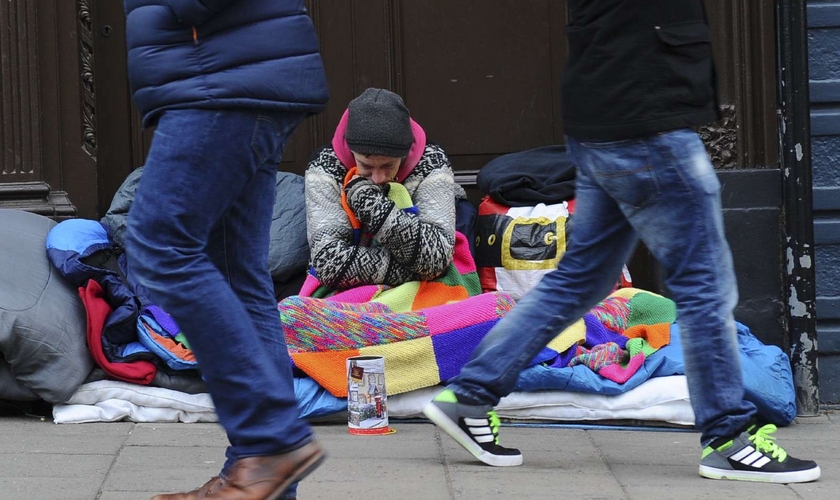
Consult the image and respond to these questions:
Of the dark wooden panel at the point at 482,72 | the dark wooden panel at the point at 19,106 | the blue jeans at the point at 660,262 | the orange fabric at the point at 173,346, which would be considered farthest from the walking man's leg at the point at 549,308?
the dark wooden panel at the point at 19,106

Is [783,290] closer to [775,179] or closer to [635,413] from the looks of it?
[775,179]

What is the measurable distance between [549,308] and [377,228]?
125 centimetres

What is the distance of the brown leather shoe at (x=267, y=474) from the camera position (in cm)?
228

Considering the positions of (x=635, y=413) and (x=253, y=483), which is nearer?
(x=253, y=483)

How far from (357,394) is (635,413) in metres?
0.99

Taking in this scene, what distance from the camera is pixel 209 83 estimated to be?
7.48 ft

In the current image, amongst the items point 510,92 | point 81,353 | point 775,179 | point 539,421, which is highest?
point 510,92

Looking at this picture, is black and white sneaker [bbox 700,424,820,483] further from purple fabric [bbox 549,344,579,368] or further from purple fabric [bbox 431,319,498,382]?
purple fabric [bbox 431,319,498,382]

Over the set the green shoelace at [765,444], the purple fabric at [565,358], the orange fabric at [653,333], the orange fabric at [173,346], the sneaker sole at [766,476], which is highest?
the orange fabric at [173,346]

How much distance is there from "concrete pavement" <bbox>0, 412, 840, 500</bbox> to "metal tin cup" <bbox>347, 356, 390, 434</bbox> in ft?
0.19

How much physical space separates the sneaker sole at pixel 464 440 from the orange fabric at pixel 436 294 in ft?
3.72

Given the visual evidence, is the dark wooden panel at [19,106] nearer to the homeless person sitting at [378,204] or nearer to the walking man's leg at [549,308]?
the homeless person sitting at [378,204]

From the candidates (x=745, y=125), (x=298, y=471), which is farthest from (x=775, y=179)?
(x=298, y=471)

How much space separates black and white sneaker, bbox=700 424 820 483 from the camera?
3.04 meters
